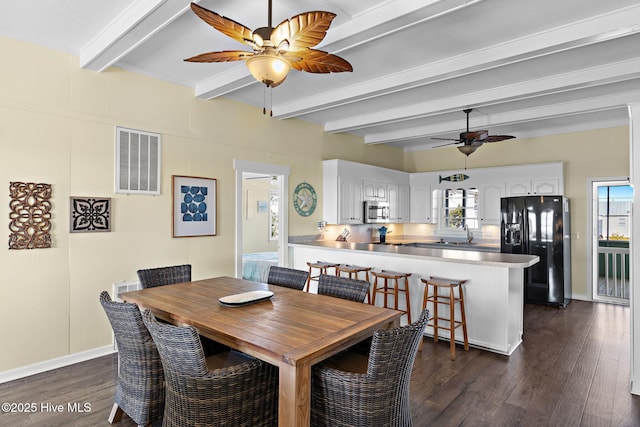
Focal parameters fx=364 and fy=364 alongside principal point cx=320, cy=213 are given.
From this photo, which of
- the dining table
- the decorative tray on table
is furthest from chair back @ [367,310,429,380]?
the decorative tray on table

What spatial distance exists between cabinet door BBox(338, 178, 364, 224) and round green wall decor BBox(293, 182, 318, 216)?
460mm

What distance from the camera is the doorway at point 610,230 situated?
586cm

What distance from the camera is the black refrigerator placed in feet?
18.0

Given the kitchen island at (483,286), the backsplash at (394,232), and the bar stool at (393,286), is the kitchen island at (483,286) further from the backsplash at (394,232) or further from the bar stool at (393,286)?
the backsplash at (394,232)

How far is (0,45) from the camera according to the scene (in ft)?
10.0

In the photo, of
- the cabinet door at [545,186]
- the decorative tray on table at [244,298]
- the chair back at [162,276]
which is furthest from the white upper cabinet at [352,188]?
the decorative tray on table at [244,298]

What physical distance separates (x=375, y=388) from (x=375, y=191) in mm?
5276

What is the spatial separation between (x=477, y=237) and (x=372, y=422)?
→ 229 inches

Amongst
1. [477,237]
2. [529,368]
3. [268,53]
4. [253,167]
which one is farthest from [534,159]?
[268,53]

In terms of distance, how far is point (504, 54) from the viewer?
3186mm

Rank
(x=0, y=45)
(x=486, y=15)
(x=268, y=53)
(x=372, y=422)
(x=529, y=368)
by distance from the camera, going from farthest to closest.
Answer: (x=529, y=368)
(x=0, y=45)
(x=486, y=15)
(x=268, y=53)
(x=372, y=422)

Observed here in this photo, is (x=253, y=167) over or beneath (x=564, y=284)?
over

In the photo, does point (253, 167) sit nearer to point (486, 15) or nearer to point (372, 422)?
point (486, 15)

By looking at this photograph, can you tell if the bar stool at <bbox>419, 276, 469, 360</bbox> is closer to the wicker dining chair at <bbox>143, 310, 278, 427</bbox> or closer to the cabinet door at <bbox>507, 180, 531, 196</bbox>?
the wicker dining chair at <bbox>143, 310, 278, 427</bbox>
